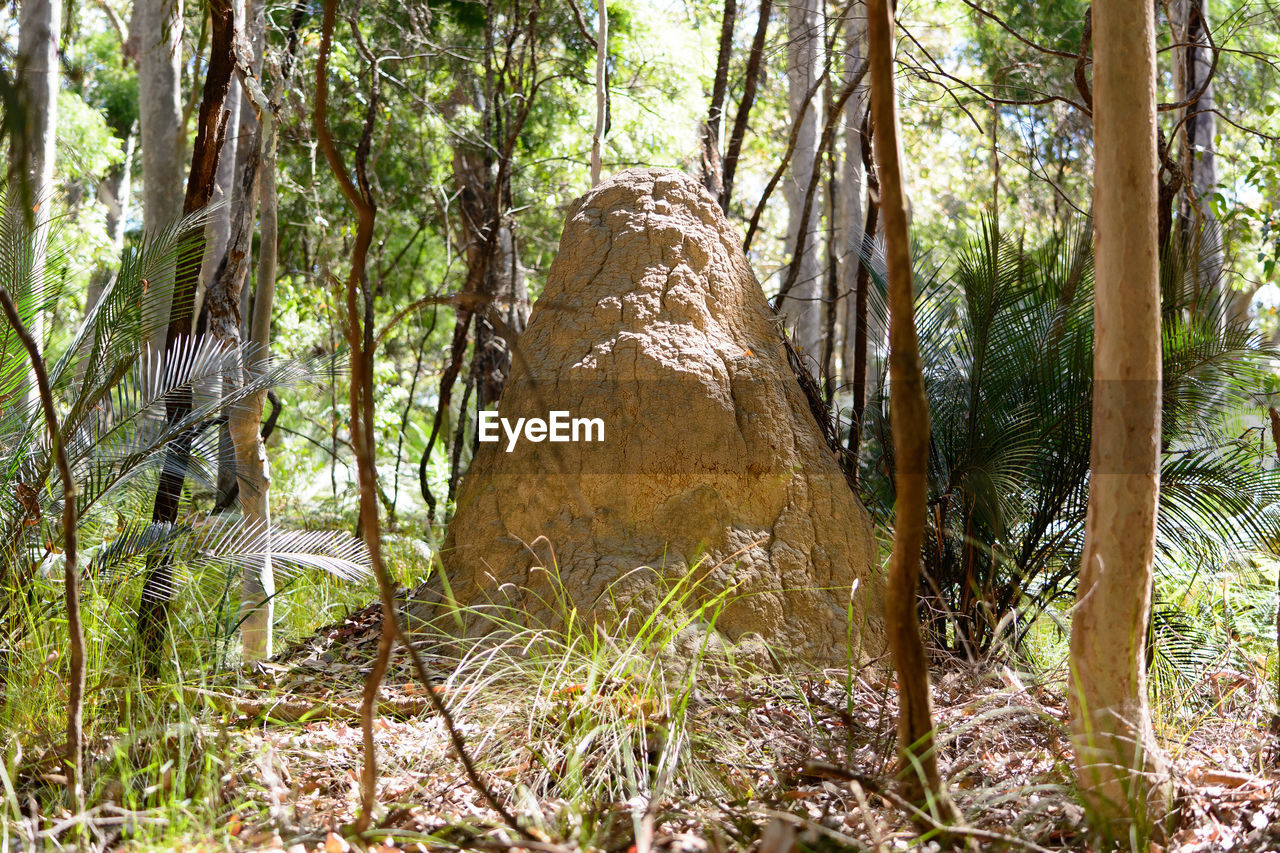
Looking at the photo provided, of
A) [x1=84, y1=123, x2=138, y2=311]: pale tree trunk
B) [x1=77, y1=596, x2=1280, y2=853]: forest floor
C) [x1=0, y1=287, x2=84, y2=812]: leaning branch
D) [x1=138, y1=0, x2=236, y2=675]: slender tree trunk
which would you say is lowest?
[x1=77, y1=596, x2=1280, y2=853]: forest floor

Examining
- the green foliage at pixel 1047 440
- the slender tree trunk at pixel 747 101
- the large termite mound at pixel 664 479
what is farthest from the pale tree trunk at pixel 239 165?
the green foliage at pixel 1047 440

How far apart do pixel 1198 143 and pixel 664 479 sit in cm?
671

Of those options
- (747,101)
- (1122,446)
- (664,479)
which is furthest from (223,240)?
(1122,446)

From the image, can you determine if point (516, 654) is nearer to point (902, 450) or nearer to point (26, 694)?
point (26, 694)

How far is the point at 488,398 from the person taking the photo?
9484 mm

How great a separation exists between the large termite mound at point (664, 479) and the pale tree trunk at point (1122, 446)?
1.30m

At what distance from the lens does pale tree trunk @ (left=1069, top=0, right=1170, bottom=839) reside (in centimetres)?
229

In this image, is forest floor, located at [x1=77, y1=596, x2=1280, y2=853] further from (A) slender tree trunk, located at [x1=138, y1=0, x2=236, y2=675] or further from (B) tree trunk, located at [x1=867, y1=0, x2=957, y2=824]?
(A) slender tree trunk, located at [x1=138, y1=0, x2=236, y2=675]

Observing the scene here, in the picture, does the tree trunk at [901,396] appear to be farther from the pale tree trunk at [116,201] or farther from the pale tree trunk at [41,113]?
the pale tree trunk at [116,201]

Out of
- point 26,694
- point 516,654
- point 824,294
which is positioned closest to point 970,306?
point 516,654

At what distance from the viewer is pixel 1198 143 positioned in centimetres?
829

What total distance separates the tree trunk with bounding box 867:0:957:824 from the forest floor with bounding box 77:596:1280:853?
27 cm

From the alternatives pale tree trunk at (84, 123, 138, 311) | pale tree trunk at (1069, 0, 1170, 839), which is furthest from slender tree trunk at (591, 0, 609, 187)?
pale tree trunk at (84, 123, 138, 311)

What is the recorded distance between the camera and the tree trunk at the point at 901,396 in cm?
200
